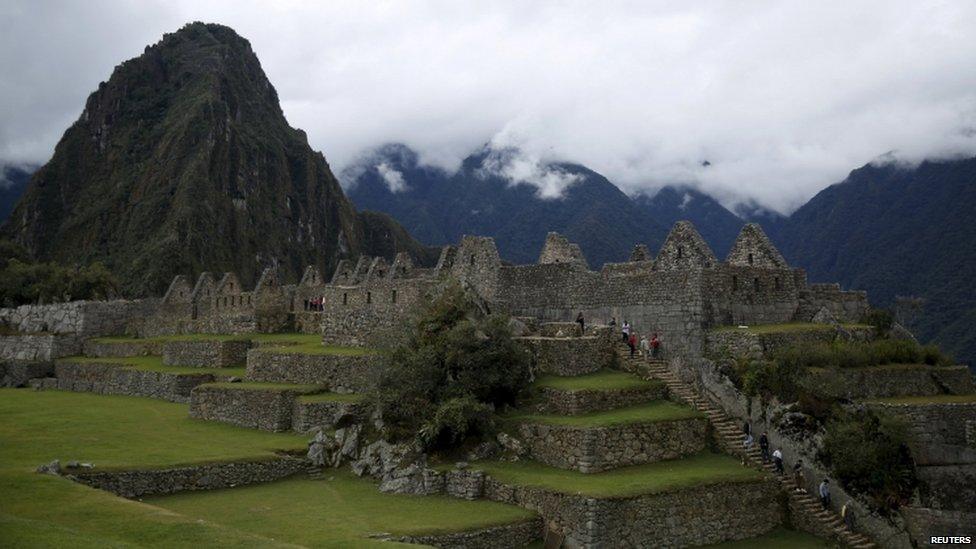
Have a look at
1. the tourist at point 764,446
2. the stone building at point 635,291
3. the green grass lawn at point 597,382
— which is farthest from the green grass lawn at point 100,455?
the tourist at point 764,446

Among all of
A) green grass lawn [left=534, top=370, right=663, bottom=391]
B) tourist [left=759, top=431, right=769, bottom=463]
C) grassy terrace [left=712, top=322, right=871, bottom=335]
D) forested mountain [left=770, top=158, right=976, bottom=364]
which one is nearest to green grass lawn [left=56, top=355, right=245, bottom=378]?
green grass lawn [left=534, top=370, right=663, bottom=391]

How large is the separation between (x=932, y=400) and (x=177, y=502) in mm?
18890

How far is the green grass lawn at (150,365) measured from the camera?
3297 cm

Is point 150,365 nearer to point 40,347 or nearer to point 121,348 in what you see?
point 121,348

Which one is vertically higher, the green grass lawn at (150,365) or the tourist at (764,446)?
the green grass lawn at (150,365)

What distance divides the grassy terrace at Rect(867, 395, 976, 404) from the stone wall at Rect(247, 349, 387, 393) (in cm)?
1378

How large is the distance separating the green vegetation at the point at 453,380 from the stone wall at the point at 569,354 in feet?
4.11

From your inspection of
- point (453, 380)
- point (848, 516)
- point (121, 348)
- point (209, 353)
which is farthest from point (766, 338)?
point (121, 348)

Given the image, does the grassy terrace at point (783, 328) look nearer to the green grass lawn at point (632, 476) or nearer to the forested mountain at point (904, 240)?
the green grass lawn at point (632, 476)

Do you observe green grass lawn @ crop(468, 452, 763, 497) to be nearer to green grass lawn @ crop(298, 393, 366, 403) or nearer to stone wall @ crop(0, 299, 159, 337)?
Answer: green grass lawn @ crop(298, 393, 366, 403)

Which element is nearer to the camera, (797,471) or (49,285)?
(797,471)

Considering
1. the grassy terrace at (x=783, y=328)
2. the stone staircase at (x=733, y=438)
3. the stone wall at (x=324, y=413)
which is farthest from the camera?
the stone wall at (x=324, y=413)

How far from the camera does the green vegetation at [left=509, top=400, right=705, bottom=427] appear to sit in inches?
787

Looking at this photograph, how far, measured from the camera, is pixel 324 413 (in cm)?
2416
